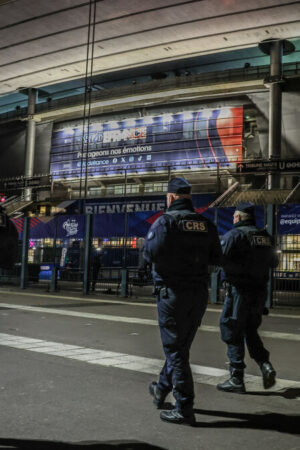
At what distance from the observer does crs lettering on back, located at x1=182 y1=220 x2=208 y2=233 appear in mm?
4129

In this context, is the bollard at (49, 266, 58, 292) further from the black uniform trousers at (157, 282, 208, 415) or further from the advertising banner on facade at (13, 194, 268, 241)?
the black uniform trousers at (157, 282, 208, 415)

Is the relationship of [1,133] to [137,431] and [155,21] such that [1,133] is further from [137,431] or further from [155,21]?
[137,431]

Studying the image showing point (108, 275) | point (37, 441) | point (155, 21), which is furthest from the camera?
point (155, 21)

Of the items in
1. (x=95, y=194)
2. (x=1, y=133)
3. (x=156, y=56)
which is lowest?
(x=95, y=194)

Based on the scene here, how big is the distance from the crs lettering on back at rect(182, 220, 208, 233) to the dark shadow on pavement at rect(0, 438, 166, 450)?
1659 mm

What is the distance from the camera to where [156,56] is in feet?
116

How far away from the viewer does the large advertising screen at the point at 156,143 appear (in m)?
33.2

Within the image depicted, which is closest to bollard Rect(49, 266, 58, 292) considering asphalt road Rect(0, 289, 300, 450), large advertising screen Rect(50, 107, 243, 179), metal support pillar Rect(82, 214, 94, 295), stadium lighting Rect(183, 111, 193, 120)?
metal support pillar Rect(82, 214, 94, 295)

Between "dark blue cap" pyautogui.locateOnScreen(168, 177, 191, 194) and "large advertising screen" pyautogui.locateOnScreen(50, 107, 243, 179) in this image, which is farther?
"large advertising screen" pyautogui.locateOnScreen(50, 107, 243, 179)

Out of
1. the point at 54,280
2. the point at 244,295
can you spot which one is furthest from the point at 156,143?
the point at 244,295

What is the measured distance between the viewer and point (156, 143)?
35844mm

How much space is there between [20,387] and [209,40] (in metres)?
31.5

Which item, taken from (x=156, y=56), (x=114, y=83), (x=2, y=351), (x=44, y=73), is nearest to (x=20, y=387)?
(x=2, y=351)

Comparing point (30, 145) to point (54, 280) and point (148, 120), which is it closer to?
point (148, 120)
